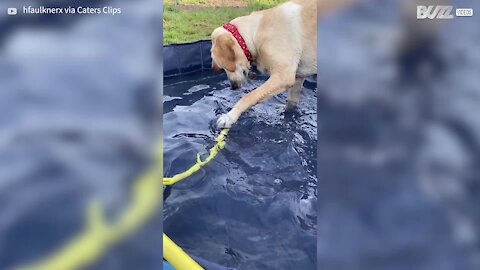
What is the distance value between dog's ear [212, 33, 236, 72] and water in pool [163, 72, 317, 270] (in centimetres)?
18

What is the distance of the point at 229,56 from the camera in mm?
1889

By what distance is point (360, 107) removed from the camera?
1.89ft

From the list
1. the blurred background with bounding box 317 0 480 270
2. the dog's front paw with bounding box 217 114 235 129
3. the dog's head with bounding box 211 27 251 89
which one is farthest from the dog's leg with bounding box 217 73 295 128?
the blurred background with bounding box 317 0 480 270

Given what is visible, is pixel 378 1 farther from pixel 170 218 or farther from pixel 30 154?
pixel 170 218

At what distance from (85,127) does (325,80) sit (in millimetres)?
278

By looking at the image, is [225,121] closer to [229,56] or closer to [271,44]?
[229,56]

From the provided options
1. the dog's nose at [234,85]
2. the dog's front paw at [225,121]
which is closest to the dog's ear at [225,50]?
the dog's nose at [234,85]

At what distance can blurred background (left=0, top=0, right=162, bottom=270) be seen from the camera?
48cm

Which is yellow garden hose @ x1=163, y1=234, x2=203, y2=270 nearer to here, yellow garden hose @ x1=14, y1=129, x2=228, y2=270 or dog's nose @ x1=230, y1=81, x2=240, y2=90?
yellow garden hose @ x1=14, y1=129, x2=228, y2=270

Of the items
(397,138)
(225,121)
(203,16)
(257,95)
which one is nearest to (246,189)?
(225,121)

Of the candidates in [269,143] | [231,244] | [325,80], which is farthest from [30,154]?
[269,143]

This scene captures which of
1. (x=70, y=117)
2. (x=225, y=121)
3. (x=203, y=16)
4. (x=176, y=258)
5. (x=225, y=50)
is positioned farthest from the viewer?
(x=203, y=16)

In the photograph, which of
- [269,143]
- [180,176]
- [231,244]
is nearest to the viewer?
[231,244]

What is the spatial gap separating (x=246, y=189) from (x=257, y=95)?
66 cm
